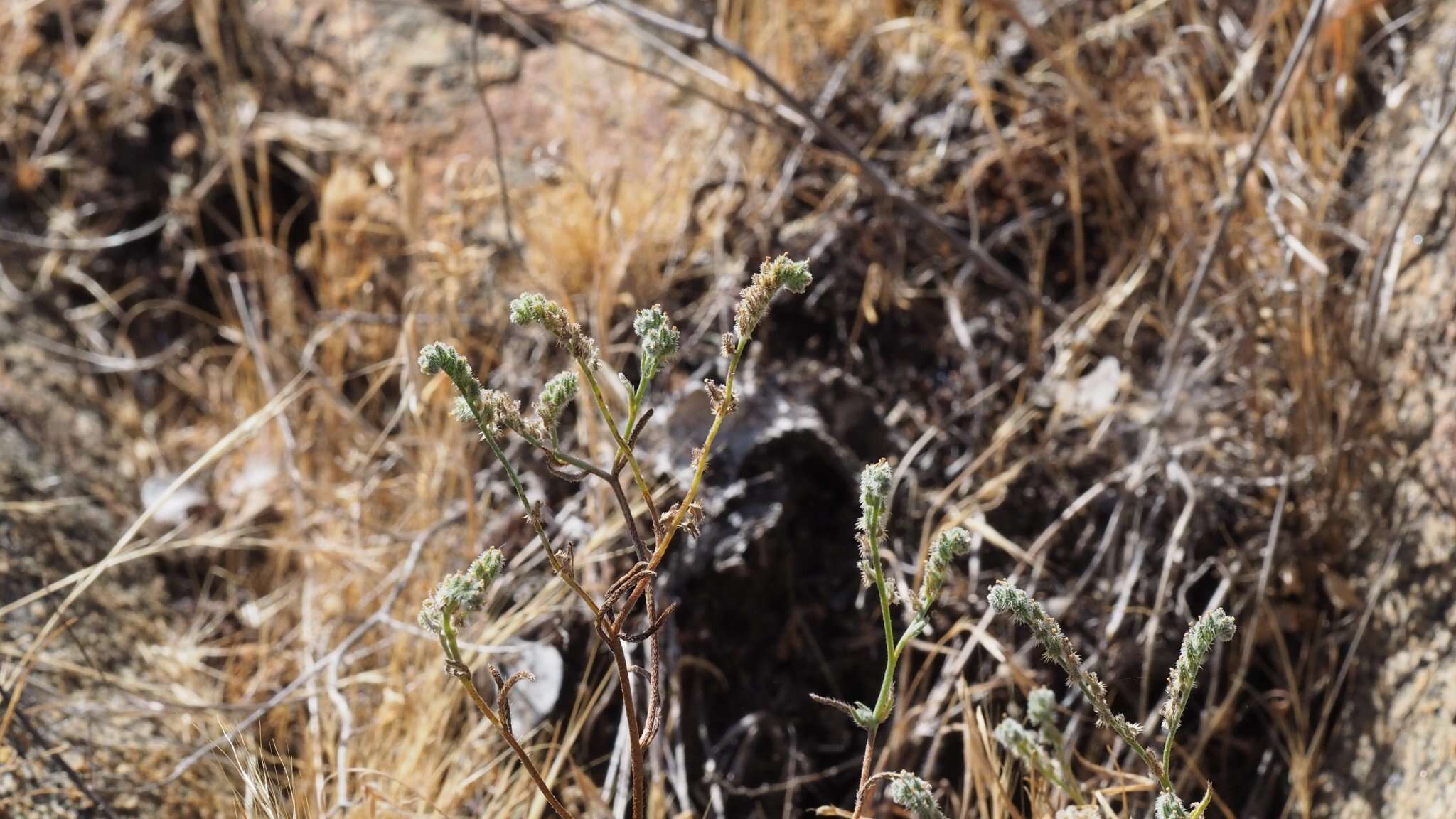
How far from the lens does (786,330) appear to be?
214 centimetres

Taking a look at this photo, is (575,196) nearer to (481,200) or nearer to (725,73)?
(481,200)

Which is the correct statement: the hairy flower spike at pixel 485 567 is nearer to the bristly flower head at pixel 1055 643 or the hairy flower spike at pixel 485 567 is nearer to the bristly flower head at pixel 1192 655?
the bristly flower head at pixel 1055 643

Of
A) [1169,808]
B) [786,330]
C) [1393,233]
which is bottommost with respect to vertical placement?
[786,330]

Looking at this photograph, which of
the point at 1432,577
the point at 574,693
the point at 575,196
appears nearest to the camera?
the point at 1432,577

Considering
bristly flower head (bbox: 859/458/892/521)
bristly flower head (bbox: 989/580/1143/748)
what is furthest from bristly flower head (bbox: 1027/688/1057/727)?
bristly flower head (bbox: 859/458/892/521)

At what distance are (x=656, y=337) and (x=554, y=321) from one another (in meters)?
0.08

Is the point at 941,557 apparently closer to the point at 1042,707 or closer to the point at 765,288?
the point at 1042,707

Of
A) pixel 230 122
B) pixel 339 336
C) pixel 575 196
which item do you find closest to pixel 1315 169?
pixel 575 196

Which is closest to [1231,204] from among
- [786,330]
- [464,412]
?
[786,330]

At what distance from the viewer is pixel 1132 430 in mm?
1903

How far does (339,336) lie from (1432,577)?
6.45 feet

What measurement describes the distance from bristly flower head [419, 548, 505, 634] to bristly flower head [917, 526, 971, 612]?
13.6 inches

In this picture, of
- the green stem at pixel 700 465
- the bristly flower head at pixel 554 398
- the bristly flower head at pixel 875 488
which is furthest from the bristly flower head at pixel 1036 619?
the bristly flower head at pixel 554 398

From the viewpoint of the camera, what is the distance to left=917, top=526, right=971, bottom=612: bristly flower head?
91 cm
